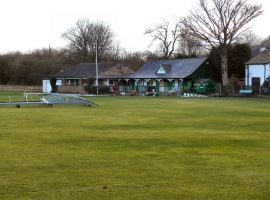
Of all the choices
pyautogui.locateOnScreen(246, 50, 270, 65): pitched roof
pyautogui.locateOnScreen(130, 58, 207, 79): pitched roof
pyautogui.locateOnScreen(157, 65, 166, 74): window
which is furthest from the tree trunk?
pyautogui.locateOnScreen(157, 65, 166, 74): window

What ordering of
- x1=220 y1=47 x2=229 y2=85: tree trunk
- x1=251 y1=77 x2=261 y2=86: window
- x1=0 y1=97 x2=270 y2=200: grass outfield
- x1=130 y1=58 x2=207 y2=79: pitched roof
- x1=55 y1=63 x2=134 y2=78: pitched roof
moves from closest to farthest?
x1=0 y1=97 x2=270 y2=200: grass outfield, x1=251 y1=77 x2=261 y2=86: window, x1=220 y1=47 x2=229 y2=85: tree trunk, x1=130 y1=58 x2=207 y2=79: pitched roof, x1=55 y1=63 x2=134 y2=78: pitched roof

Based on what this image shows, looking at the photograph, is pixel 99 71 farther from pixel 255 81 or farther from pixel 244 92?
pixel 244 92

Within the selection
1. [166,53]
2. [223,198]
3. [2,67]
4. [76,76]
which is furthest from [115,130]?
[2,67]

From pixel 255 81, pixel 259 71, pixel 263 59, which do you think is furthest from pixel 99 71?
pixel 263 59

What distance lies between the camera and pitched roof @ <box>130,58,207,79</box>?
70938 millimetres

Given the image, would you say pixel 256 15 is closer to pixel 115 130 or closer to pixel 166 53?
pixel 166 53

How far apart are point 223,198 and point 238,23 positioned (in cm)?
5948

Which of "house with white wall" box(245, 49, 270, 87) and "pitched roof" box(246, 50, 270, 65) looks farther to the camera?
"pitched roof" box(246, 50, 270, 65)

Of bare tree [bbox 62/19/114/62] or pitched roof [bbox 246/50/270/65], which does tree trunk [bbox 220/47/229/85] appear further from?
bare tree [bbox 62/19/114/62]

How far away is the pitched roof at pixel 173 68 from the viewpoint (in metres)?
70.9

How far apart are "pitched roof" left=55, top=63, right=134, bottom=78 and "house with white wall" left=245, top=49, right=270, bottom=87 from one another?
25945 mm

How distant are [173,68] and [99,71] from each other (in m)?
15.1

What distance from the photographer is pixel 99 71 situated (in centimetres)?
8381

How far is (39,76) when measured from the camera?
104812 mm
